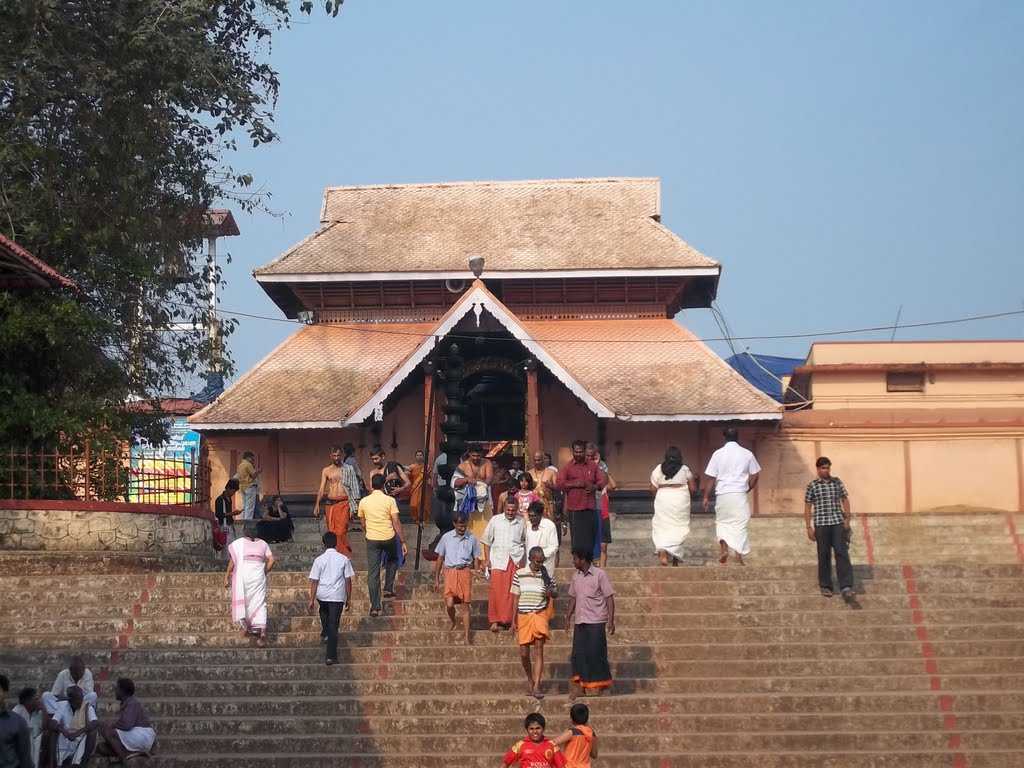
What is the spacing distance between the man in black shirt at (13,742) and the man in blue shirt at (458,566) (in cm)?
481

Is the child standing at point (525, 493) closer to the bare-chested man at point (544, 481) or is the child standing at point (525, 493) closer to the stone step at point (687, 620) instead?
the bare-chested man at point (544, 481)

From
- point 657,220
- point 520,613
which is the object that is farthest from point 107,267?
point 657,220

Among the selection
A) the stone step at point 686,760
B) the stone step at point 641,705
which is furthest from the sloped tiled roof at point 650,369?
the stone step at point 686,760

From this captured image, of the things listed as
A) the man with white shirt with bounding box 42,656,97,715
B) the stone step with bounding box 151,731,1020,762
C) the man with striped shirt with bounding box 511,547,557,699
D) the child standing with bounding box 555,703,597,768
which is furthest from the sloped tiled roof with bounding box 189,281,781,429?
the child standing with bounding box 555,703,597,768

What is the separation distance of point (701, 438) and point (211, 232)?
883 centimetres

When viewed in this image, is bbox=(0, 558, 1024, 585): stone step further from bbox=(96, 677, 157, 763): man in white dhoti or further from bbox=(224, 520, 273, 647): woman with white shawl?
bbox=(96, 677, 157, 763): man in white dhoti

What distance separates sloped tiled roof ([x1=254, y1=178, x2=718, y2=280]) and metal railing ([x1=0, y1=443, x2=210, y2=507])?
8.24 m

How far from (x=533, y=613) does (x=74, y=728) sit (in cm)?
393

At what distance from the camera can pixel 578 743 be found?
10.5m

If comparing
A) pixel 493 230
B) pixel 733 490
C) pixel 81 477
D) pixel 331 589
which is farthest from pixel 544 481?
pixel 493 230

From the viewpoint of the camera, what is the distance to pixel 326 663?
46.1 ft

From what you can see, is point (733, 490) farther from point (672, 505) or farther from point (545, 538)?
point (545, 538)

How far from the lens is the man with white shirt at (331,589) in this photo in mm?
13898

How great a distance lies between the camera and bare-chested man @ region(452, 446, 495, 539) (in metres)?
16.6
